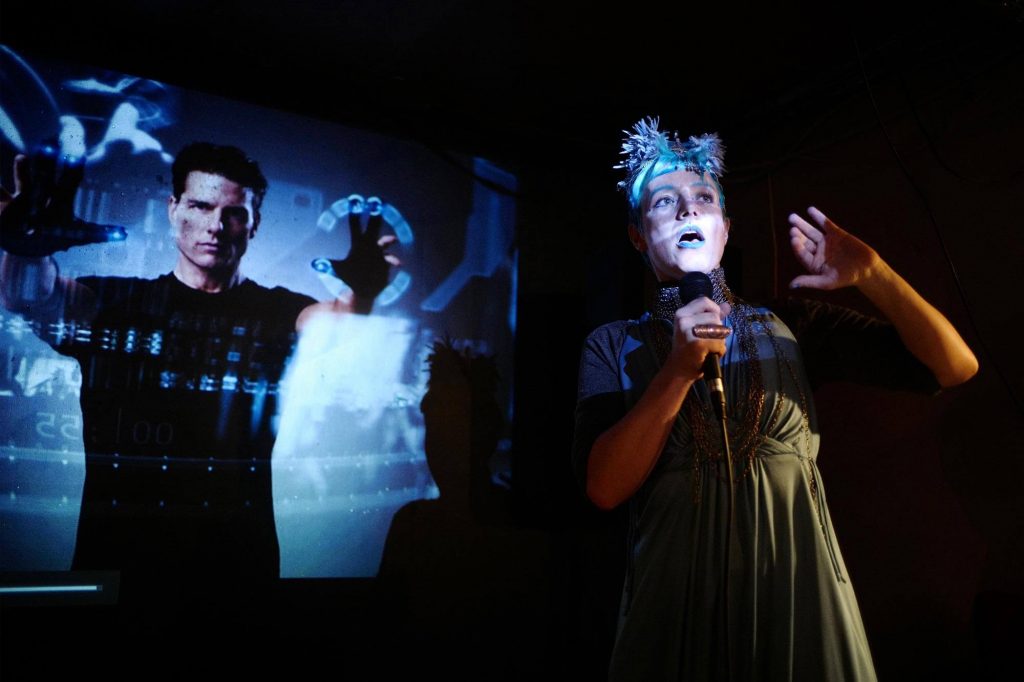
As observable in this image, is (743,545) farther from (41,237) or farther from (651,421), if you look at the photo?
(41,237)

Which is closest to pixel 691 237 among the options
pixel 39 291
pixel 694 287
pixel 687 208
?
pixel 687 208

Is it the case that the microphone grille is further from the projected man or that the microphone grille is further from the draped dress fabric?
the projected man

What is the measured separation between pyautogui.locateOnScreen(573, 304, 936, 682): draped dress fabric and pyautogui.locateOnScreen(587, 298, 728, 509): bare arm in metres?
0.08

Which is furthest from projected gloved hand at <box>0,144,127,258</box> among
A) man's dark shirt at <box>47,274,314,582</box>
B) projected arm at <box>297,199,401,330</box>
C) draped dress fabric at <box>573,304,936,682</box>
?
draped dress fabric at <box>573,304,936,682</box>

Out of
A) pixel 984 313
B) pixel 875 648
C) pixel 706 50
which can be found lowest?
pixel 875 648

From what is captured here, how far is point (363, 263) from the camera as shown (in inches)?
128

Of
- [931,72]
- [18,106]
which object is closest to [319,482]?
[18,106]

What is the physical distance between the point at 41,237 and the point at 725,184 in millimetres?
2828

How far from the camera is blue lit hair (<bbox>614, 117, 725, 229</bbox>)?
5.61ft

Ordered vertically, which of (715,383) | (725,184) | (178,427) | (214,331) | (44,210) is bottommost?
(178,427)

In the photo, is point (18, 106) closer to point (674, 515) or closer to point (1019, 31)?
point (674, 515)

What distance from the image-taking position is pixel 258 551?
2.83 metres

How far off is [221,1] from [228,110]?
0.50 m

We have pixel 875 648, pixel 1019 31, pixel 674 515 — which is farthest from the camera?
pixel 875 648
